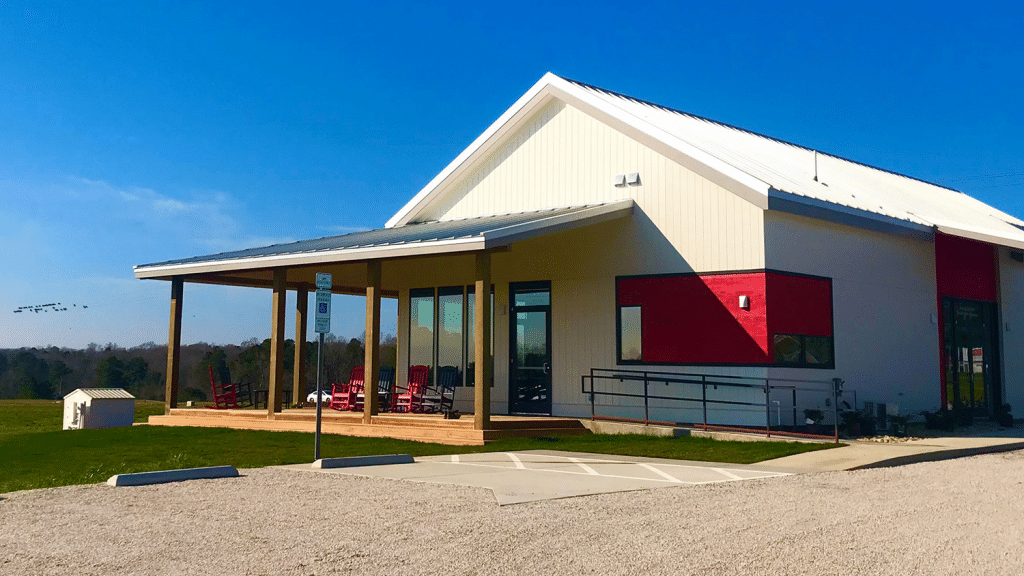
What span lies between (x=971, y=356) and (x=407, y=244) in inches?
528

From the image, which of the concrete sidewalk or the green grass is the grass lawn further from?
the green grass

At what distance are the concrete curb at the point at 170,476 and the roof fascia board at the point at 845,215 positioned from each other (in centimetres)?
959

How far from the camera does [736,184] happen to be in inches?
611

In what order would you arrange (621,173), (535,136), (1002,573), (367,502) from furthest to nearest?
(535,136)
(621,173)
(367,502)
(1002,573)

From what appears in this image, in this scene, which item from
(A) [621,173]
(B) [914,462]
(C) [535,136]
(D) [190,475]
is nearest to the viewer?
(D) [190,475]

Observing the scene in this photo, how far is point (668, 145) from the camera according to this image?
16.7 metres

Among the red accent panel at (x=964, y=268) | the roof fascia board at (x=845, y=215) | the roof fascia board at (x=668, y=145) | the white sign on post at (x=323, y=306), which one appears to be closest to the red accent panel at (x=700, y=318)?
the roof fascia board at (x=845, y=215)

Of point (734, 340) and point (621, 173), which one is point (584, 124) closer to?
point (621, 173)

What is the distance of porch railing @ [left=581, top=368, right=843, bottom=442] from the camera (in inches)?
595

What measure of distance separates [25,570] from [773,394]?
12323 millimetres

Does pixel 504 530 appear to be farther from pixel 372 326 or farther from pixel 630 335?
pixel 630 335

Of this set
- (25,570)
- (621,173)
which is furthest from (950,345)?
(25,570)

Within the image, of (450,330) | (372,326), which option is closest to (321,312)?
(372,326)

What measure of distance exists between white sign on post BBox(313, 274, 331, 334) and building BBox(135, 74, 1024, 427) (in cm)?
278
